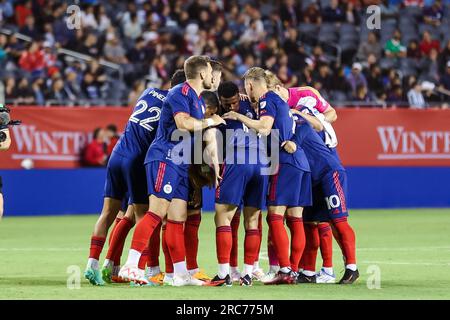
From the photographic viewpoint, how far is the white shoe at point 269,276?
10382 mm

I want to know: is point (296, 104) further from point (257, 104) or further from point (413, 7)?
point (413, 7)

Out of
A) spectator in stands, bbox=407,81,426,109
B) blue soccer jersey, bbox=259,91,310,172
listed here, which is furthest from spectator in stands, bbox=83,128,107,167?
blue soccer jersey, bbox=259,91,310,172

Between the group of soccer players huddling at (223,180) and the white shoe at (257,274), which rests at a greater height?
the group of soccer players huddling at (223,180)

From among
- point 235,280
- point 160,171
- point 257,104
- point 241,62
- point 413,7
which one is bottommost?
point 235,280

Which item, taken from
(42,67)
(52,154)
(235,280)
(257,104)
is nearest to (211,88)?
(257,104)

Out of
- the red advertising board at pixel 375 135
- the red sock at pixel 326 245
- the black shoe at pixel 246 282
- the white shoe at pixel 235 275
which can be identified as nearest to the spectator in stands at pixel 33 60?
the red advertising board at pixel 375 135

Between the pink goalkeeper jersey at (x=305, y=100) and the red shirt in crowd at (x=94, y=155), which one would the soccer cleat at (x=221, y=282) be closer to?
the pink goalkeeper jersey at (x=305, y=100)

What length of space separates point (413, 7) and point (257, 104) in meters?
17.8

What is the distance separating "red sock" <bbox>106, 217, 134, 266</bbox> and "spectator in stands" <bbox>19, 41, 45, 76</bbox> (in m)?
11.5

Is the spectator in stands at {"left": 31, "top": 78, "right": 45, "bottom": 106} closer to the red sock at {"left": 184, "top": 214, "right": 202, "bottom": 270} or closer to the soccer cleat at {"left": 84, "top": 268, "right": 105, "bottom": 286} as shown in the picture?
the red sock at {"left": 184, "top": 214, "right": 202, "bottom": 270}

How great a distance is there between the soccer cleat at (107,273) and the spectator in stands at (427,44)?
55.2ft

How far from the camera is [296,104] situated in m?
10.9

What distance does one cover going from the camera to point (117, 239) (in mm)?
10492

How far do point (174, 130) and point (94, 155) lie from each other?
10143mm
